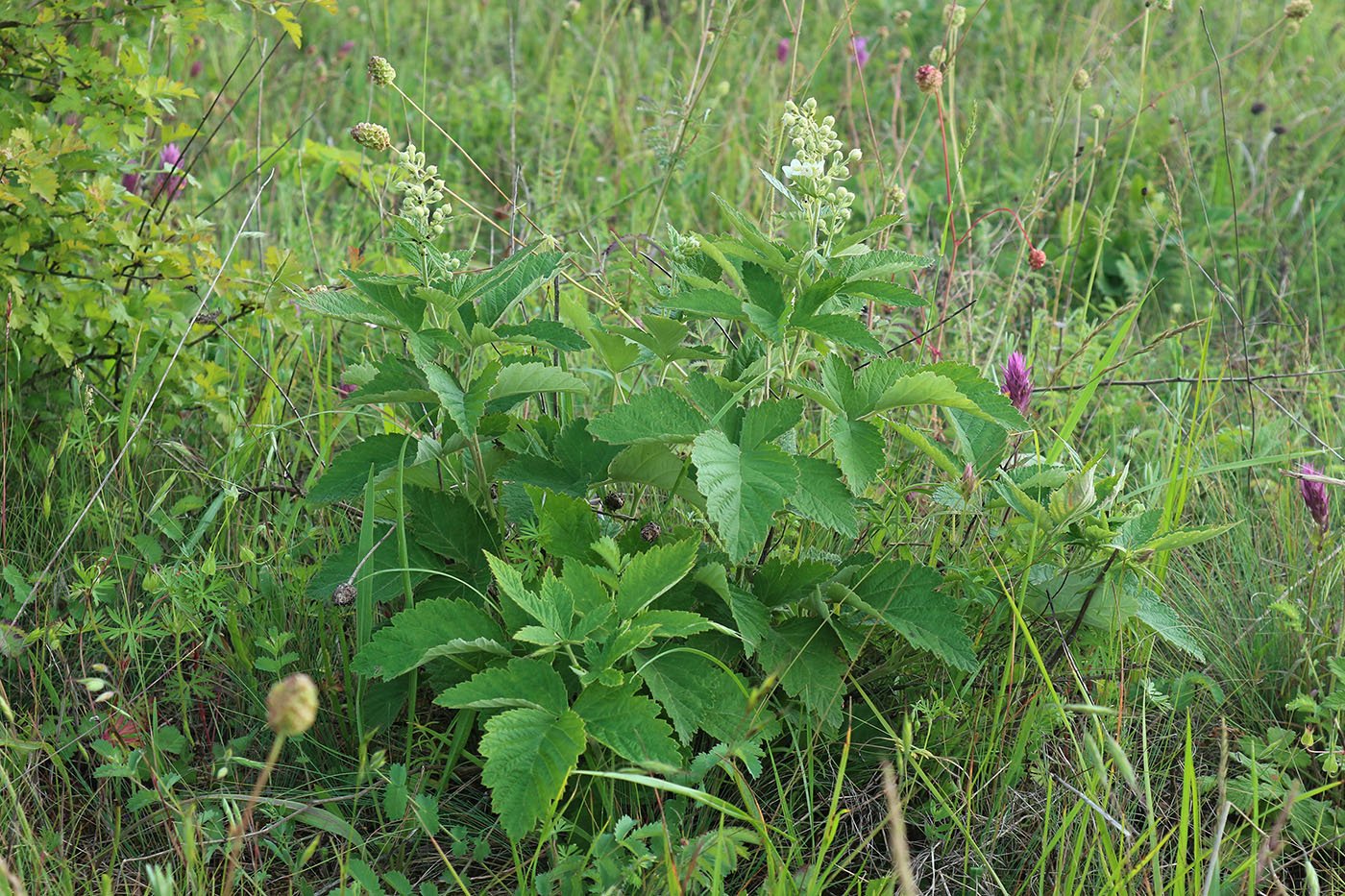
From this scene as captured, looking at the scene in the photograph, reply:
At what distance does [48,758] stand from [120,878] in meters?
0.22

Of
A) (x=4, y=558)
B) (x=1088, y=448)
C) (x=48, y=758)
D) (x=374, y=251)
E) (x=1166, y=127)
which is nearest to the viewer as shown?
(x=48, y=758)

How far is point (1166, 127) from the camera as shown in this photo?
3906 millimetres

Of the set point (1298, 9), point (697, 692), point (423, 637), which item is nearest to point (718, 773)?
point (697, 692)

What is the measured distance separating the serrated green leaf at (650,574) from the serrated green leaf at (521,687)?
0.40 ft

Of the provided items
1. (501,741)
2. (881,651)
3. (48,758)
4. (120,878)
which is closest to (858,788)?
(881,651)

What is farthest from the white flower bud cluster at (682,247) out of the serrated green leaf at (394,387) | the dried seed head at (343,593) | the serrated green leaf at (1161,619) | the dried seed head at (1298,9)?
the dried seed head at (1298,9)

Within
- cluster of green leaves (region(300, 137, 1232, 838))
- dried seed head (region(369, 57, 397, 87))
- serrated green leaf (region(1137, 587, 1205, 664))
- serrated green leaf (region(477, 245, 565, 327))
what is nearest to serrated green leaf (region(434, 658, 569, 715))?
cluster of green leaves (region(300, 137, 1232, 838))

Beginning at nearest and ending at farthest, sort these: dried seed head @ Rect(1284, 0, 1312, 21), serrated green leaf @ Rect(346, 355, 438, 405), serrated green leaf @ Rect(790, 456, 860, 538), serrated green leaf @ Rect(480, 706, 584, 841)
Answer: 1. serrated green leaf @ Rect(480, 706, 584, 841)
2. serrated green leaf @ Rect(790, 456, 860, 538)
3. serrated green leaf @ Rect(346, 355, 438, 405)
4. dried seed head @ Rect(1284, 0, 1312, 21)

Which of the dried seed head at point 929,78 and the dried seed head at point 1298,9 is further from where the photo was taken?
the dried seed head at point 1298,9

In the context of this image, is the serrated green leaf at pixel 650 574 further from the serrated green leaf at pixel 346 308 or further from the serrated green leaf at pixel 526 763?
the serrated green leaf at pixel 346 308

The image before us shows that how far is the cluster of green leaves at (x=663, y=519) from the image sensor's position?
1391mm

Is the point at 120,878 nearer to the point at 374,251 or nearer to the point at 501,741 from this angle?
the point at 501,741

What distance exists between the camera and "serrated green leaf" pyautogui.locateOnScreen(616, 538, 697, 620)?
→ 1.42 metres

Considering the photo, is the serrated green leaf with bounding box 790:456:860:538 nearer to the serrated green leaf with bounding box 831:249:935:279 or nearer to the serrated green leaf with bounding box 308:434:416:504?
the serrated green leaf with bounding box 831:249:935:279
